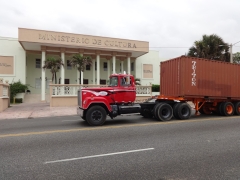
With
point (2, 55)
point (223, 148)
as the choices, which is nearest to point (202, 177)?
point (223, 148)

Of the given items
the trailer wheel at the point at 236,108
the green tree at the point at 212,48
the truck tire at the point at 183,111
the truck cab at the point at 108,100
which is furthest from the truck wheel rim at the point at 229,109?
the green tree at the point at 212,48

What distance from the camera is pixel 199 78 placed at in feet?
40.7

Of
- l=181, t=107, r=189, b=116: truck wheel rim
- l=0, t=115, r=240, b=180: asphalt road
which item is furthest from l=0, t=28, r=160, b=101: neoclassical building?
l=0, t=115, r=240, b=180: asphalt road

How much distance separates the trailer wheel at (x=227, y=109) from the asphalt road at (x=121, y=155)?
521 centimetres

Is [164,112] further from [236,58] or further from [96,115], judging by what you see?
[236,58]

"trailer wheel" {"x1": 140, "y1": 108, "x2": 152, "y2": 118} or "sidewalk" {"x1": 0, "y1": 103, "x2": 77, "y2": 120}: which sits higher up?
"trailer wheel" {"x1": 140, "y1": 108, "x2": 152, "y2": 118}

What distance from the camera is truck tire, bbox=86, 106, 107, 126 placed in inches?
393

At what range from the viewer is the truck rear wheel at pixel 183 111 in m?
11.9

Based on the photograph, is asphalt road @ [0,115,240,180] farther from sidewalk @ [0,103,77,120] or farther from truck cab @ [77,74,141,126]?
sidewalk @ [0,103,77,120]

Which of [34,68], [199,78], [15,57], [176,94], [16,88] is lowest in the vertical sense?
[176,94]

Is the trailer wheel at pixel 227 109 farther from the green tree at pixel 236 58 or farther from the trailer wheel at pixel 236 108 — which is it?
the green tree at pixel 236 58

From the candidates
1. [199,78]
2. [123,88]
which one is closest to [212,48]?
[199,78]

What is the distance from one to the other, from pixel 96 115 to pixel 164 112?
382cm

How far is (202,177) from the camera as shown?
4258 mm
